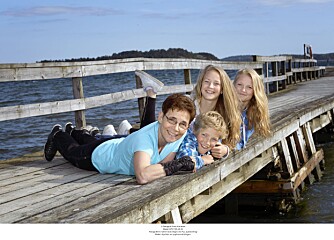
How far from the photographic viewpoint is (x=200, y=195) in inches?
138

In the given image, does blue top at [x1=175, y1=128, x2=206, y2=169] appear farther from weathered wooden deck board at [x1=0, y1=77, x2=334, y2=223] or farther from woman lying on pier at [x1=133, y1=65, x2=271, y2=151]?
woman lying on pier at [x1=133, y1=65, x2=271, y2=151]

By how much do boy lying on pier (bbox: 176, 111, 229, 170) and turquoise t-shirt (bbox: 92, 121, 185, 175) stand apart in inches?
2.2

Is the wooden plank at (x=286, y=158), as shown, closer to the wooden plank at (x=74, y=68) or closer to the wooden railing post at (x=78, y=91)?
the wooden plank at (x=74, y=68)

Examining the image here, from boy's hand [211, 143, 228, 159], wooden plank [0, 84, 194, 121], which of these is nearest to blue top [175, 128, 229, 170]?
boy's hand [211, 143, 228, 159]

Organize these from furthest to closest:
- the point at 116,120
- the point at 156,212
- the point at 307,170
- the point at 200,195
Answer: the point at 116,120, the point at 307,170, the point at 200,195, the point at 156,212

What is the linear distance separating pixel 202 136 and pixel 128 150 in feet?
1.41

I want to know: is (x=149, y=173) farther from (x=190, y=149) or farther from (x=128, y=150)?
(x=190, y=149)

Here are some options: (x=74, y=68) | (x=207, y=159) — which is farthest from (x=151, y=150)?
(x=74, y=68)

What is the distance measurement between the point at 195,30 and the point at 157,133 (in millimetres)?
821

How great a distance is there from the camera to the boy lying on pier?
126 inches
